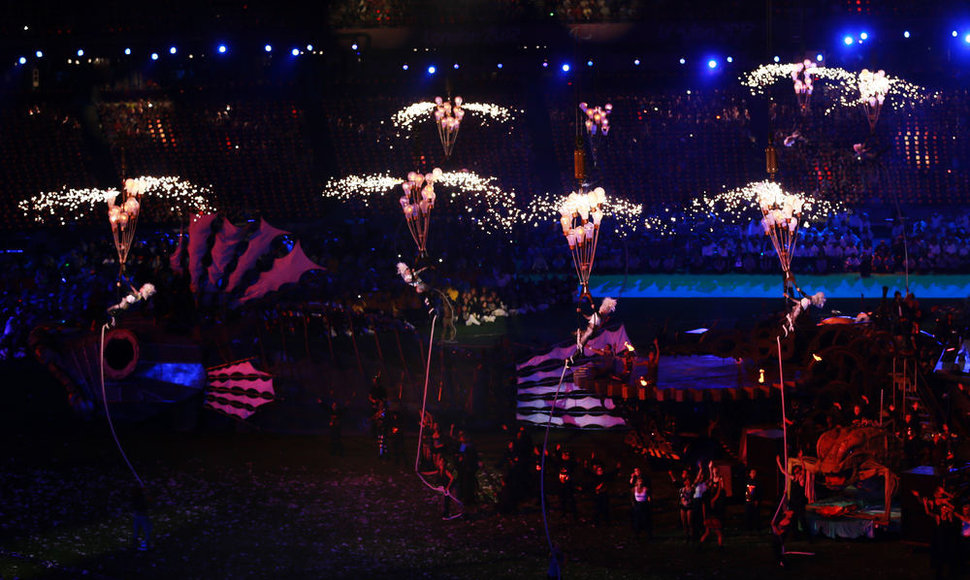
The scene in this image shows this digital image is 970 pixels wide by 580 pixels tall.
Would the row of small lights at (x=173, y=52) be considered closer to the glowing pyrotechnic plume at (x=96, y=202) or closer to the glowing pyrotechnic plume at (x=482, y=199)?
the glowing pyrotechnic plume at (x=96, y=202)

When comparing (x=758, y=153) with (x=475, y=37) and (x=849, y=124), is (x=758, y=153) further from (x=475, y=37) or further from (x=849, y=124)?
(x=475, y=37)

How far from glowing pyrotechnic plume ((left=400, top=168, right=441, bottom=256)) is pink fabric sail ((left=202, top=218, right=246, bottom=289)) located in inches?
198

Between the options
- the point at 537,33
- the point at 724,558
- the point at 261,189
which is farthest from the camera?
the point at 537,33

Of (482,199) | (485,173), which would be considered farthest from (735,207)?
(485,173)

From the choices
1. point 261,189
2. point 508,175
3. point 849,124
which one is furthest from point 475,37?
point 849,124

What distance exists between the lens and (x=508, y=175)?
34250 mm

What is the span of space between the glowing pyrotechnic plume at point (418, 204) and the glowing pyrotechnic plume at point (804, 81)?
1150 cm

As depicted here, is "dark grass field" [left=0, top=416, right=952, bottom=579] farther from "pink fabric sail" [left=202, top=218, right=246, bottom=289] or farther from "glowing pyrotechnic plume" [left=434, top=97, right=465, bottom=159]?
"glowing pyrotechnic plume" [left=434, top=97, right=465, bottom=159]

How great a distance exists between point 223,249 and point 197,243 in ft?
1.68

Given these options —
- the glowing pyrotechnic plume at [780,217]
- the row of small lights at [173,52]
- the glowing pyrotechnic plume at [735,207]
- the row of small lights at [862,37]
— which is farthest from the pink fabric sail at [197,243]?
the row of small lights at [862,37]

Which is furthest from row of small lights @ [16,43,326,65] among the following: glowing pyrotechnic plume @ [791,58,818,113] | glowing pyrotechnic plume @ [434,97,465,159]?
glowing pyrotechnic plume @ [791,58,818,113]

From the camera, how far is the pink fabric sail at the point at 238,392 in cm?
2017

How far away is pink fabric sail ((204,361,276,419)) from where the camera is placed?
794 inches

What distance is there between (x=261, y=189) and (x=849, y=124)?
60.2 feet
